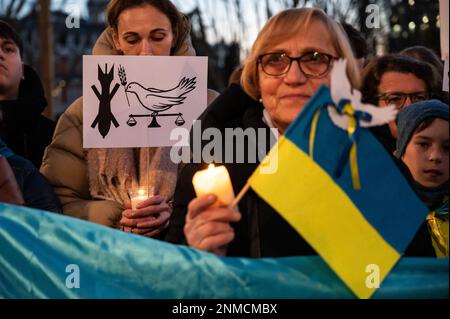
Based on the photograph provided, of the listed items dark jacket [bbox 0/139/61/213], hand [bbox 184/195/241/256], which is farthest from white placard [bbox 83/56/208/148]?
A: hand [bbox 184/195/241/256]

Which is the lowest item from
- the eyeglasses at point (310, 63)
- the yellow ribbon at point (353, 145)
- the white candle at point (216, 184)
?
the white candle at point (216, 184)

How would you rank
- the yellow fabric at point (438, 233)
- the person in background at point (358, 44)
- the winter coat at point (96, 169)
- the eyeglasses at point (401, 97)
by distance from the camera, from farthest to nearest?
the person in background at point (358, 44) < the eyeglasses at point (401, 97) < the winter coat at point (96, 169) < the yellow fabric at point (438, 233)

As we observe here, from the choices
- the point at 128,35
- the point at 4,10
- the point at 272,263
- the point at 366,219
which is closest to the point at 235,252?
the point at 272,263

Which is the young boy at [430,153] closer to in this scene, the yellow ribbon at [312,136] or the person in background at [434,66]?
the person in background at [434,66]

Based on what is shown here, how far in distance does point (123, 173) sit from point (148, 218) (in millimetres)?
473

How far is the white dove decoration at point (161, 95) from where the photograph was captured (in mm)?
3691

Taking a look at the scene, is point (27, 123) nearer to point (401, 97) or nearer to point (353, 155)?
point (401, 97)

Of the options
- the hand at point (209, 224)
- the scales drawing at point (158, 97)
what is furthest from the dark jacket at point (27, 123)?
the hand at point (209, 224)

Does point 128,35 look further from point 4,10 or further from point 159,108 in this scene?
point 4,10

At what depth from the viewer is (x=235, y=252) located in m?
2.61

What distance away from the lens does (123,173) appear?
3.85 m

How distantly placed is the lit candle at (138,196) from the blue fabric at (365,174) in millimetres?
1209

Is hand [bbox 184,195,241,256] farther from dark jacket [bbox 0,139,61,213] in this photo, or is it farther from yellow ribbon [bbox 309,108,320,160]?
dark jacket [bbox 0,139,61,213]
